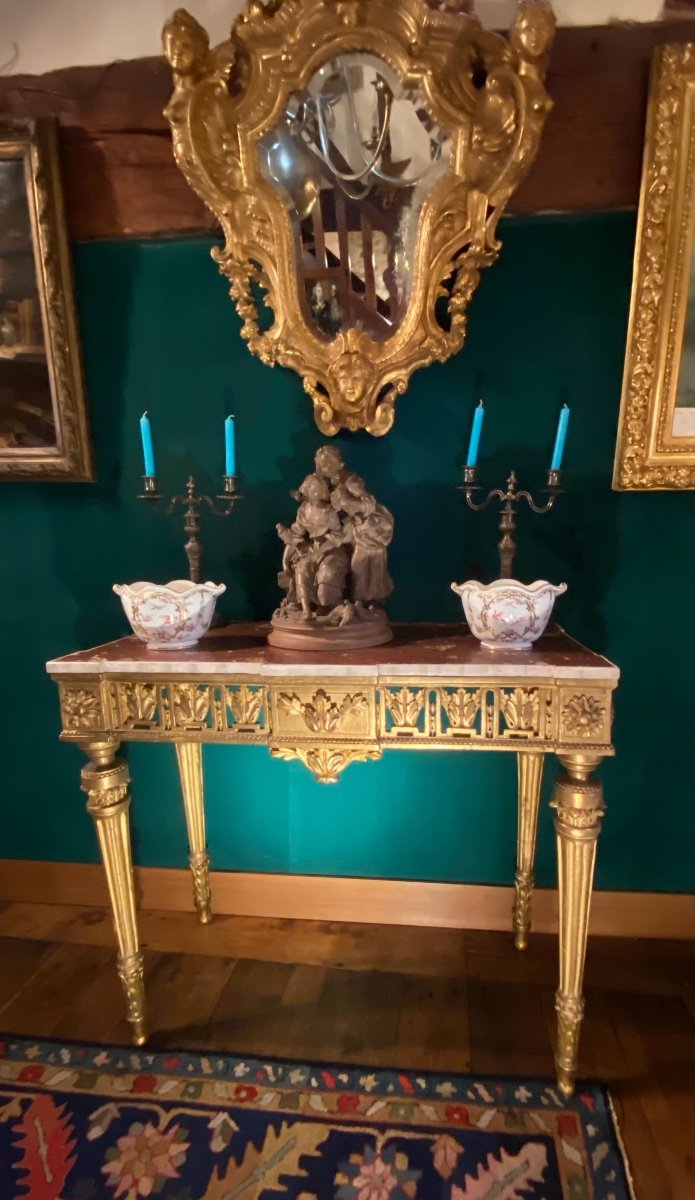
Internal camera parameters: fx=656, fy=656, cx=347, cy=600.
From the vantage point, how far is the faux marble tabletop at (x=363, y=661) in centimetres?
133

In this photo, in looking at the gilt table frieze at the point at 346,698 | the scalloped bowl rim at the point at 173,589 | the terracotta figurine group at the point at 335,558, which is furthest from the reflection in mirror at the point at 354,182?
the gilt table frieze at the point at 346,698

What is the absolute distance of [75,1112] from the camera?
1425mm

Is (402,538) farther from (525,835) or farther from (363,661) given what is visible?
(525,835)

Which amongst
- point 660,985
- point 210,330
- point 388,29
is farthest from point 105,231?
point 660,985

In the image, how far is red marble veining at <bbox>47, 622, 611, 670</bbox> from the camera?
138cm

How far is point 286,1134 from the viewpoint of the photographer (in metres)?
1.35

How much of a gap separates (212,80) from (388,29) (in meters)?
0.44

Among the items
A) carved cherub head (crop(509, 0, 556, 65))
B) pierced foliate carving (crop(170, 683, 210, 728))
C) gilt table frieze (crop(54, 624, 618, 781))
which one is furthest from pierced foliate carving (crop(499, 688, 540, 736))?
carved cherub head (crop(509, 0, 556, 65))

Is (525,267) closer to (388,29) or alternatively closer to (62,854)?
(388,29)

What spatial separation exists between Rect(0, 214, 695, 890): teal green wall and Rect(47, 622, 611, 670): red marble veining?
31 cm

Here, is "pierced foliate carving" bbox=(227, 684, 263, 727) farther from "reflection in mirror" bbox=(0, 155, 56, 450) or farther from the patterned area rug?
"reflection in mirror" bbox=(0, 155, 56, 450)

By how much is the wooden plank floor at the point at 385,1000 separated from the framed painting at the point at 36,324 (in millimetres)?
1430

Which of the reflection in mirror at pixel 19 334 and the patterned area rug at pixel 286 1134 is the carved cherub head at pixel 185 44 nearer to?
the reflection in mirror at pixel 19 334

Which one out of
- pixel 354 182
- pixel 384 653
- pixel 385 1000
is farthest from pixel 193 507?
pixel 385 1000
